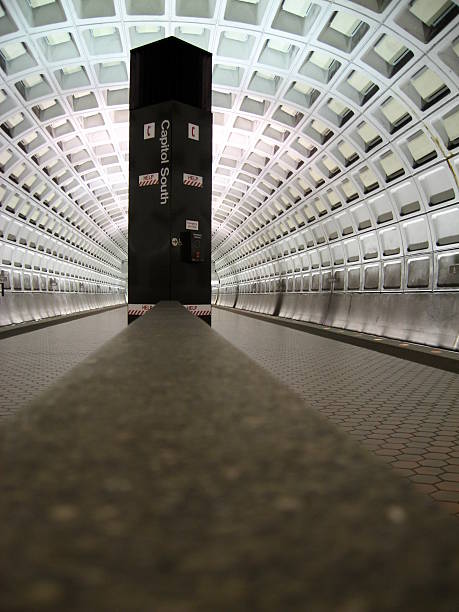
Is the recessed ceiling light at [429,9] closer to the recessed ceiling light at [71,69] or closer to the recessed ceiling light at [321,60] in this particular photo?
the recessed ceiling light at [321,60]

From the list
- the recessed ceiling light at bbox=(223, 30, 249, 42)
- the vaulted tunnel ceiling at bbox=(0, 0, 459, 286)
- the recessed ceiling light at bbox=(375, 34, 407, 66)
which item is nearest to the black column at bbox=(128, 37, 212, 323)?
the vaulted tunnel ceiling at bbox=(0, 0, 459, 286)

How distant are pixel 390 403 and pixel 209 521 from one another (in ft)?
18.6

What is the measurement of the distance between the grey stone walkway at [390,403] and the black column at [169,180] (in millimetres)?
2616

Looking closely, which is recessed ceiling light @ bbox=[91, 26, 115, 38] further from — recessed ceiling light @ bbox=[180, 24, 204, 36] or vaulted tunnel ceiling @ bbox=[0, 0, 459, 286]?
recessed ceiling light @ bbox=[180, 24, 204, 36]

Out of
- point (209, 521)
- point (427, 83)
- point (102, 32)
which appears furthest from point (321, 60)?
point (209, 521)

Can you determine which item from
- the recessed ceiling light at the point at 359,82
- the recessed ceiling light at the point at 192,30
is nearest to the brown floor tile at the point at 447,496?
the recessed ceiling light at the point at 359,82

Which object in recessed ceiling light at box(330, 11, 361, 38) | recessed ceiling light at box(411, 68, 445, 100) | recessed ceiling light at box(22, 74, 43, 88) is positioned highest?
recessed ceiling light at box(330, 11, 361, 38)

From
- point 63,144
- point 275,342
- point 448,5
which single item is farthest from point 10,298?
point 448,5

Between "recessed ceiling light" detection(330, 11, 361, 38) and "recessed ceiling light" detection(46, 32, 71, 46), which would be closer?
"recessed ceiling light" detection(330, 11, 361, 38)

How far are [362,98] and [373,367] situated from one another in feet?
28.4

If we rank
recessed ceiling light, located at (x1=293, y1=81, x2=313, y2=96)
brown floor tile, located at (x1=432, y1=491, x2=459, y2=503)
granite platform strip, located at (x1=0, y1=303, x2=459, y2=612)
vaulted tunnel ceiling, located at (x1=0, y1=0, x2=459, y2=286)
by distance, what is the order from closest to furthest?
granite platform strip, located at (x1=0, y1=303, x2=459, y2=612) → brown floor tile, located at (x1=432, y1=491, x2=459, y2=503) → vaulted tunnel ceiling, located at (x1=0, y1=0, x2=459, y2=286) → recessed ceiling light, located at (x1=293, y1=81, x2=313, y2=96)

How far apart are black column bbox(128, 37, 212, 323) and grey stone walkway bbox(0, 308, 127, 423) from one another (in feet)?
6.45

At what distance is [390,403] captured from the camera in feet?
18.6

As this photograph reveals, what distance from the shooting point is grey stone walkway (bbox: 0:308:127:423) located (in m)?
5.99
